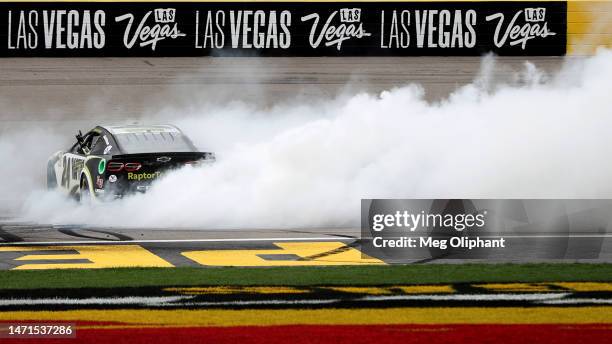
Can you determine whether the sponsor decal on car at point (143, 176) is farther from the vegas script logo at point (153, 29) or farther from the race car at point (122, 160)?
the vegas script logo at point (153, 29)

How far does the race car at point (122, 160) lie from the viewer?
548 inches

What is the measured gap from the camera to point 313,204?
46.3 feet

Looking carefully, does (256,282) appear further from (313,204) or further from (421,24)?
(421,24)

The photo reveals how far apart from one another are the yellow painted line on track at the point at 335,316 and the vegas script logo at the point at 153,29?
14.8 meters

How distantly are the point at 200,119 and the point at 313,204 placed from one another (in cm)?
954

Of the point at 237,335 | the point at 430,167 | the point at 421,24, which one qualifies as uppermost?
the point at 421,24

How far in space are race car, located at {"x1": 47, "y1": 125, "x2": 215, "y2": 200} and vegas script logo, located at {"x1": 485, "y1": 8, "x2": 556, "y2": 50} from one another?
31.2 ft

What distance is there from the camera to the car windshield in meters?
14.7

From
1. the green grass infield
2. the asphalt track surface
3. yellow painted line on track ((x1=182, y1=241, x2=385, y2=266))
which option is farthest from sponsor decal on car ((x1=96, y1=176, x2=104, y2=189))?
the asphalt track surface

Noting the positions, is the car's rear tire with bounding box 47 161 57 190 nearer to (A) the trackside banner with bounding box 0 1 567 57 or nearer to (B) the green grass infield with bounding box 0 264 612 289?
(A) the trackside banner with bounding box 0 1 567 57

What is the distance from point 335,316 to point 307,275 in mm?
1982

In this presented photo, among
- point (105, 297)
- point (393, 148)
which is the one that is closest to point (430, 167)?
point (393, 148)

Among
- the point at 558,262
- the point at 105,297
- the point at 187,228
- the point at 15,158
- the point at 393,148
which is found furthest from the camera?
the point at 15,158

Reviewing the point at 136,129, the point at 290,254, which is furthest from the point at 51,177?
the point at 290,254
